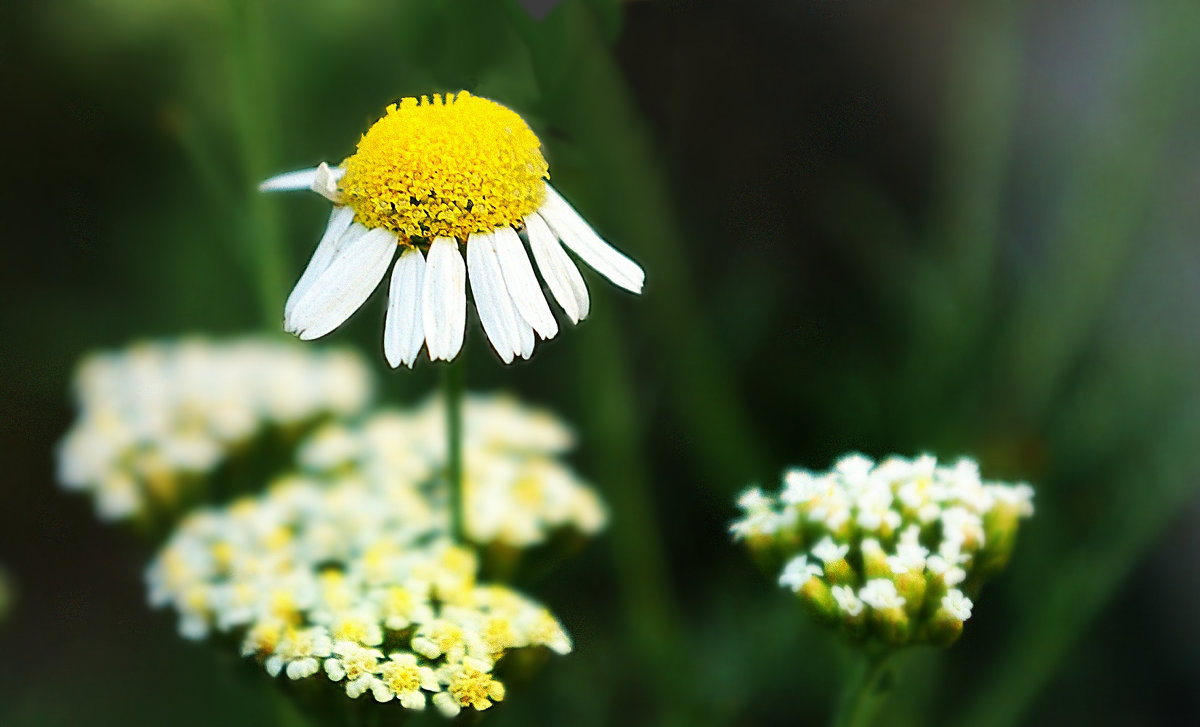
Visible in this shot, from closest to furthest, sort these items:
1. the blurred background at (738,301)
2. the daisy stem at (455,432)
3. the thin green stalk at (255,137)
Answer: the daisy stem at (455,432) → the thin green stalk at (255,137) → the blurred background at (738,301)

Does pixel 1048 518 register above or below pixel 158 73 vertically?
below

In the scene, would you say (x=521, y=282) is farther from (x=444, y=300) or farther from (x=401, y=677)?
(x=401, y=677)

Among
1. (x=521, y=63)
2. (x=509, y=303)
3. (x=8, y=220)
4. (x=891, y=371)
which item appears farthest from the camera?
(x=8, y=220)

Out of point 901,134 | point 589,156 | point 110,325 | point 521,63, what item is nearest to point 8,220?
point 110,325

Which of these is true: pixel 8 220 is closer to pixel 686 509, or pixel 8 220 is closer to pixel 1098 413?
pixel 686 509

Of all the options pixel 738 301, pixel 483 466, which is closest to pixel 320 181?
pixel 483 466

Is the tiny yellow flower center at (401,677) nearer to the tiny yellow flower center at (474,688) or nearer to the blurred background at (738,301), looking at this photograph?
the tiny yellow flower center at (474,688)

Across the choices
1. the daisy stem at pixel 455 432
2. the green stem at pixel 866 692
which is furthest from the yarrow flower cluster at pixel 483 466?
the green stem at pixel 866 692
